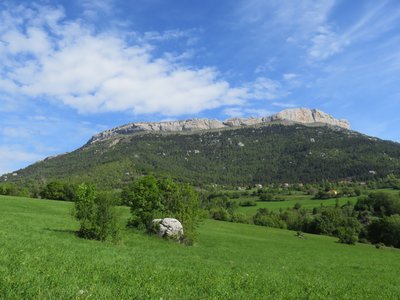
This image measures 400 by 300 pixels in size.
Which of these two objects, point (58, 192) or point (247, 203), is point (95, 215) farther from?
point (247, 203)

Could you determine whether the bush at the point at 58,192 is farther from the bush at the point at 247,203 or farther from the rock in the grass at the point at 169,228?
the rock in the grass at the point at 169,228

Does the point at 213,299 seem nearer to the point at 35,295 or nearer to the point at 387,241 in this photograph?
the point at 35,295

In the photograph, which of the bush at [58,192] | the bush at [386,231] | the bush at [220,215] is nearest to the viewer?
the bush at [386,231]

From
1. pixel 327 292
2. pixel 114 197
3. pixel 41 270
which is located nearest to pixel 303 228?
pixel 114 197

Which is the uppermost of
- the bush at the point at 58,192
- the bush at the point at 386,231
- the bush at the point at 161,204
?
the bush at the point at 58,192

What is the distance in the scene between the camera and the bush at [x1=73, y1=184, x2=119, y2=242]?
114 ft

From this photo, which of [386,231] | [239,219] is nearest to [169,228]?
[239,219]

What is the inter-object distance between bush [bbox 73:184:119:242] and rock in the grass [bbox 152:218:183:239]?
1193 cm

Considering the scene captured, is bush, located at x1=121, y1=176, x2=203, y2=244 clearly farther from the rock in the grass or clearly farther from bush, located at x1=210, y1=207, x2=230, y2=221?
bush, located at x1=210, y1=207, x2=230, y2=221

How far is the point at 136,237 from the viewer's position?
4394 cm

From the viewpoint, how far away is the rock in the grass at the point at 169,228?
154ft

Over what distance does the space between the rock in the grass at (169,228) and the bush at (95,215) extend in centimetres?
1193

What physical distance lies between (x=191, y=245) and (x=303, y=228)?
9167cm

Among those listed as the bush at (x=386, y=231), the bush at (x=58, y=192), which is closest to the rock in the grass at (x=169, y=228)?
the bush at (x=386, y=231)
